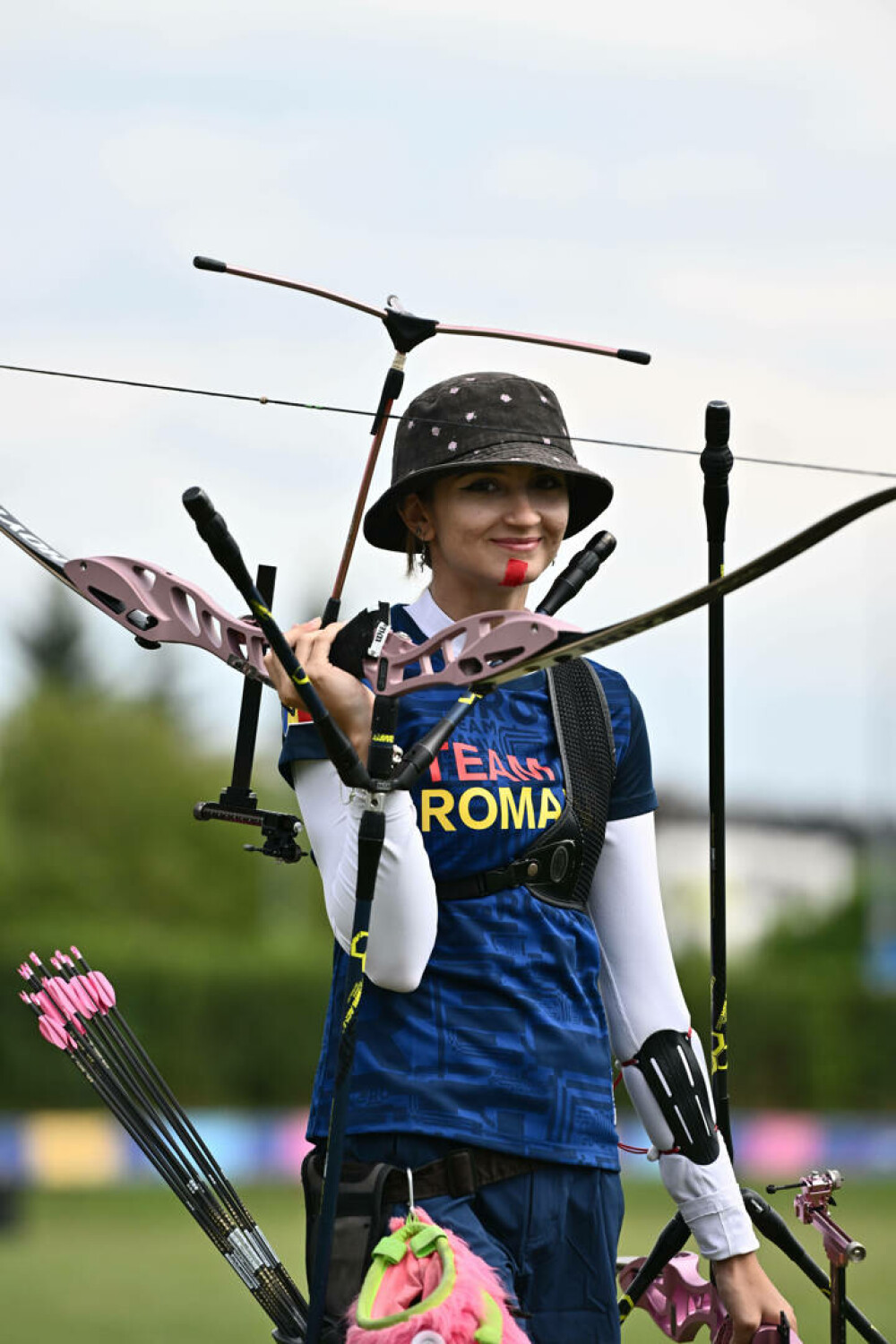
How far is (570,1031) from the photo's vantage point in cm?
282

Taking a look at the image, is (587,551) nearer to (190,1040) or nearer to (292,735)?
(292,735)

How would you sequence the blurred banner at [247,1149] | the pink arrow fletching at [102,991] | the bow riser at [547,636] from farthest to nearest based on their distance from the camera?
1. the blurred banner at [247,1149]
2. the pink arrow fletching at [102,991]
3. the bow riser at [547,636]

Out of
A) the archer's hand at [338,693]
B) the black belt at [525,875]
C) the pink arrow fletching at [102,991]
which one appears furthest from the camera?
the pink arrow fletching at [102,991]

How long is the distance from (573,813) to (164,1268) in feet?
36.9

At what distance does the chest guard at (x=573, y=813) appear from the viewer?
2.82m

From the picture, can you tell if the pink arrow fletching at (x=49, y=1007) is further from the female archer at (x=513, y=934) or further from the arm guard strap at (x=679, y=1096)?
the arm guard strap at (x=679, y=1096)

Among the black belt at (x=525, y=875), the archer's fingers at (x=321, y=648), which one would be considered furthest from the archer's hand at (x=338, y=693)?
the black belt at (x=525, y=875)

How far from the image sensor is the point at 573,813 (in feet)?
9.53

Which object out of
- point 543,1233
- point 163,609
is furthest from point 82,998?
point 543,1233

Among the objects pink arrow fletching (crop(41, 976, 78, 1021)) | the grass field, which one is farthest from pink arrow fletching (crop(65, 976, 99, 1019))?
the grass field

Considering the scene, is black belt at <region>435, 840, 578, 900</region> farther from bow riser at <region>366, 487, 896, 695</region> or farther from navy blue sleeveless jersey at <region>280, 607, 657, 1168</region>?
bow riser at <region>366, 487, 896, 695</region>

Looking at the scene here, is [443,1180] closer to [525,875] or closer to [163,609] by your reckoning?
[525,875]

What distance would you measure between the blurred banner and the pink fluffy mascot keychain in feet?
48.2

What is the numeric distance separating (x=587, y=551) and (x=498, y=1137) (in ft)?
2.69
